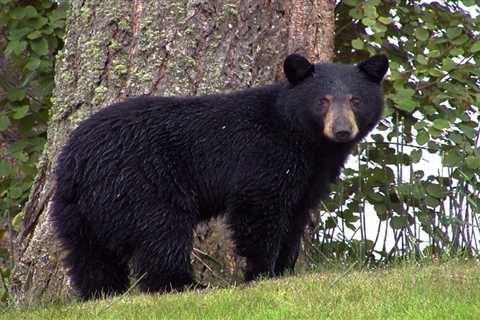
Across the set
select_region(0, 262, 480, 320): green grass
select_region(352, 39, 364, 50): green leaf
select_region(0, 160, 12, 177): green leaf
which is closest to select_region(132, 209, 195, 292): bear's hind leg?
select_region(0, 262, 480, 320): green grass

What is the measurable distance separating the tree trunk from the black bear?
1.83 ft

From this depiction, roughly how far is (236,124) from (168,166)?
1.72 feet

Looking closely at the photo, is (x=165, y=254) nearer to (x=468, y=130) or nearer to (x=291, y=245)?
(x=291, y=245)

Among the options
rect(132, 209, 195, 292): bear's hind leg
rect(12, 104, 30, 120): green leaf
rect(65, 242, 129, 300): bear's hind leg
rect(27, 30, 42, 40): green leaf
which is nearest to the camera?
rect(132, 209, 195, 292): bear's hind leg

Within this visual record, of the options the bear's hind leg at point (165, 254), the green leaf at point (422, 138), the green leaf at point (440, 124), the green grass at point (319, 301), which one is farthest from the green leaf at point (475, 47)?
the bear's hind leg at point (165, 254)

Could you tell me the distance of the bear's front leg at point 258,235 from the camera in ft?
22.1

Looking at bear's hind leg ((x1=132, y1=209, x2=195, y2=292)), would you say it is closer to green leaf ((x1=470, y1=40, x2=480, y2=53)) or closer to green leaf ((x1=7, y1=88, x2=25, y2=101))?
green leaf ((x1=7, y1=88, x2=25, y2=101))

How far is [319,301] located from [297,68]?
6.19ft

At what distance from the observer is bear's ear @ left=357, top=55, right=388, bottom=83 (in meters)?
6.98

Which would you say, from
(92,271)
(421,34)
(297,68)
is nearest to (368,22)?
(421,34)

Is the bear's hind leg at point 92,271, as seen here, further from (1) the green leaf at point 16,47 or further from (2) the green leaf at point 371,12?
(2) the green leaf at point 371,12

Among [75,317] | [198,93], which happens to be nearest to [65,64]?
[198,93]

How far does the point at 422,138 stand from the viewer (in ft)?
25.7

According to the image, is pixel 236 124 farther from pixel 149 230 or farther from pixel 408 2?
pixel 408 2
